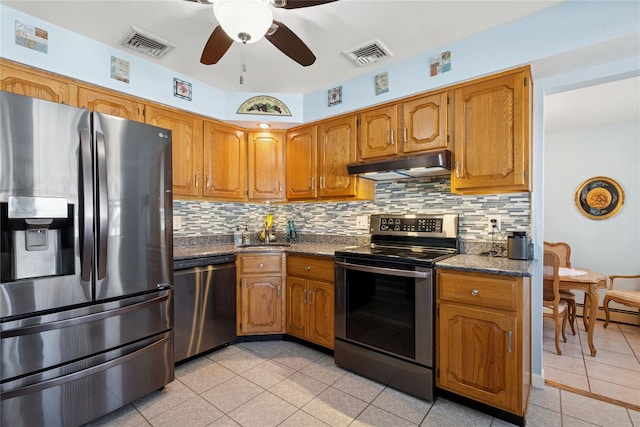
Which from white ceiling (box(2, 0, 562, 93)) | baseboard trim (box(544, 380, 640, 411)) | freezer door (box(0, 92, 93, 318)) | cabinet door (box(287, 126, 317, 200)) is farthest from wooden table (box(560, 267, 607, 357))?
freezer door (box(0, 92, 93, 318))

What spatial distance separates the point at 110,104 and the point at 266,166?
4.66 ft

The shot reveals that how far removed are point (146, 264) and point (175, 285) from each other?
447 mm

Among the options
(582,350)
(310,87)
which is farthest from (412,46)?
(582,350)

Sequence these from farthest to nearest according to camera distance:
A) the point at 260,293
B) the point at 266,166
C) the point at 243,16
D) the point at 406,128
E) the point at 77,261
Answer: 1. the point at 266,166
2. the point at 260,293
3. the point at 406,128
4. the point at 77,261
5. the point at 243,16

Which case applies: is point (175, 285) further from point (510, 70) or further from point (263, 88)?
point (510, 70)

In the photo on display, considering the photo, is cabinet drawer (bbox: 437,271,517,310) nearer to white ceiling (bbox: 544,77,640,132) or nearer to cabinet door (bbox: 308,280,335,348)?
cabinet door (bbox: 308,280,335,348)

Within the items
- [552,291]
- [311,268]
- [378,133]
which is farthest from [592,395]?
[378,133]

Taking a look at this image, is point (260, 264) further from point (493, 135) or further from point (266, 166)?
point (493, 135)

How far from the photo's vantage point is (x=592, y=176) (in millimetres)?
3902

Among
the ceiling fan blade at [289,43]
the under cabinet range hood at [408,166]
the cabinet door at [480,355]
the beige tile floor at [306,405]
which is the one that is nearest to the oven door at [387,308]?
the cabinet door at [480,355]

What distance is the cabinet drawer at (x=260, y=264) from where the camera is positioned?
274cm

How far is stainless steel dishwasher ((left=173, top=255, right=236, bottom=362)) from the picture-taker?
2.29 m

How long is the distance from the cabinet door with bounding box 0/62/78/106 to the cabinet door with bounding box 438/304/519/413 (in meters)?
2.91

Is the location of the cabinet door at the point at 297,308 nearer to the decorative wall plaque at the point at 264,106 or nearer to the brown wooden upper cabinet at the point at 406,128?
the brown wooden upper cabinet at the point at 406,128
